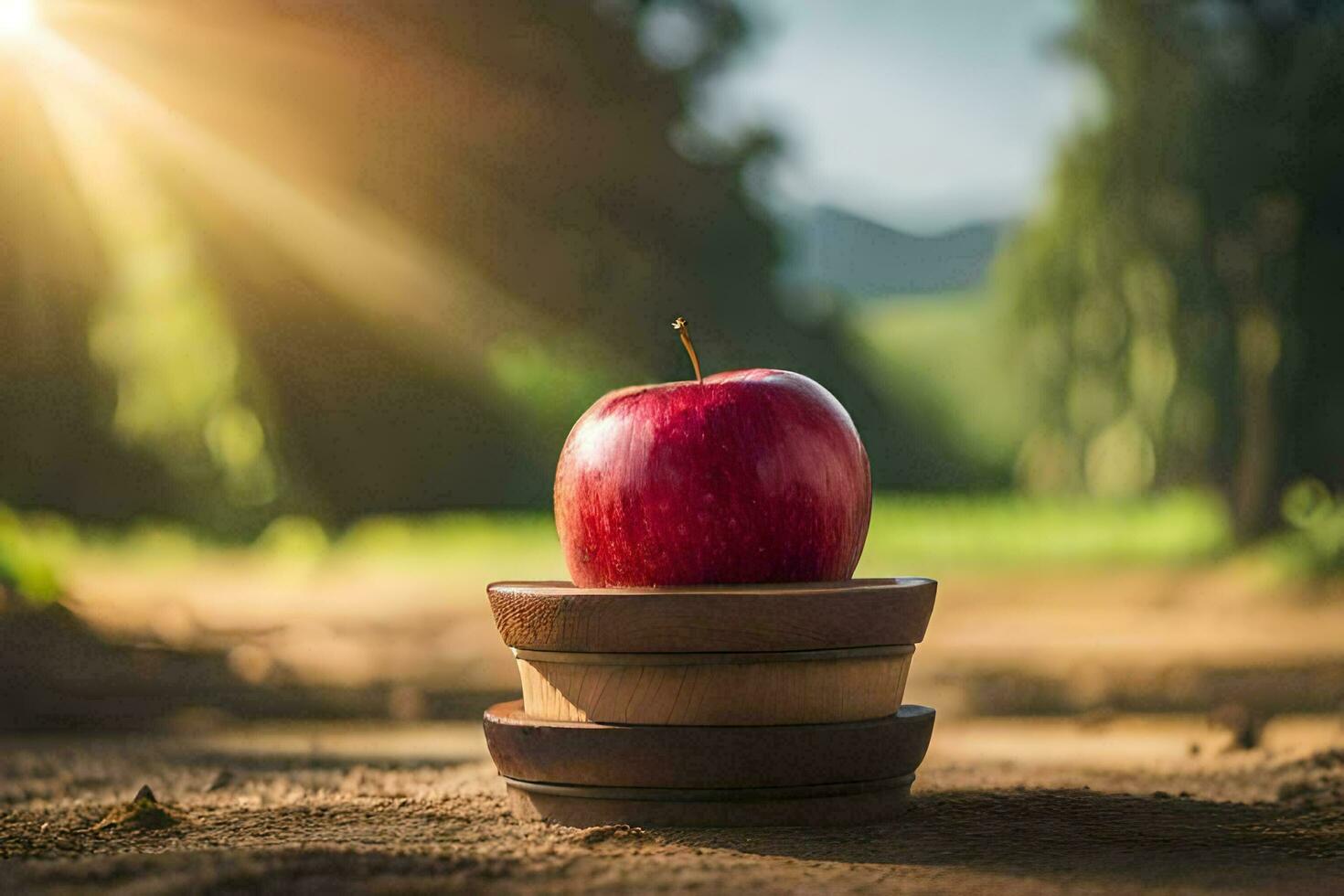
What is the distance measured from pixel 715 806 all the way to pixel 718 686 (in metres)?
0.27

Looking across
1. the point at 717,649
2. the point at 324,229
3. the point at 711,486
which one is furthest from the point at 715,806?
the point at 324,229

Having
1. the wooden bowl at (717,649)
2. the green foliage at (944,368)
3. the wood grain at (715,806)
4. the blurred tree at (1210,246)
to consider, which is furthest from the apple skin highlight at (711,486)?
the green foliage at (944,368)

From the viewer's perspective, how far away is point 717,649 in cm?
327

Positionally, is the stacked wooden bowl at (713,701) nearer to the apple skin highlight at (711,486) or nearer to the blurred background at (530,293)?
the apple skin highlight at (711,486)

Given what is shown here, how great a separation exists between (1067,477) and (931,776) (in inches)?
432

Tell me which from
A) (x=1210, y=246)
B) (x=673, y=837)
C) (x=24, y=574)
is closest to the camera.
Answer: (x=673, y=837)

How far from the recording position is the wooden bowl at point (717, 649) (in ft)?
10.7

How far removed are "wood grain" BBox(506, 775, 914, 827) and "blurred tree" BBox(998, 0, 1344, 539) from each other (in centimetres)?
1158

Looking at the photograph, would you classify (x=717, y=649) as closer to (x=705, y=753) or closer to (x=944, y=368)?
(x=705, y=753)

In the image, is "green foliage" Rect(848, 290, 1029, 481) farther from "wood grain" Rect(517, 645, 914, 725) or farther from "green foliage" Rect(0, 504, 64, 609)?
"wood grain" Rect(517, 645, 914, 725)

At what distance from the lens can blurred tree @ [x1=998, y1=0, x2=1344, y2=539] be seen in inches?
548

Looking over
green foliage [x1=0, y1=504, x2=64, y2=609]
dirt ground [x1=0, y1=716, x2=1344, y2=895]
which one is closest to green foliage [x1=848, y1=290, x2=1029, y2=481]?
green foliage [x1=0, y1=504, x2=64, y2=609]

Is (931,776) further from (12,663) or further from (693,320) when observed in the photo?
(693,320)

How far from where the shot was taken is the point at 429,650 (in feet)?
37.9
